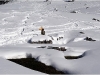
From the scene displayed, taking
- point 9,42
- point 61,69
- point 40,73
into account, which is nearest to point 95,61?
point 61,69

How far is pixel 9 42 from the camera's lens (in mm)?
8414

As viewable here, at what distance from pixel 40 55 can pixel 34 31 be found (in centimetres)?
569

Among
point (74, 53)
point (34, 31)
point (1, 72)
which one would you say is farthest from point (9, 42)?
point (1, 72)

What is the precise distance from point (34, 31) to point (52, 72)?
6.54 m

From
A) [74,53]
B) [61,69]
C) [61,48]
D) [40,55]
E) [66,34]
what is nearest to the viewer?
[61,69]

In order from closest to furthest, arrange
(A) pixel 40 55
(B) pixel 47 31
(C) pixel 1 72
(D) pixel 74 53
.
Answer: (C) pixel 1 72, (A) pixel 40 55, (D) pixel 74 53, (B) pixel 47 31

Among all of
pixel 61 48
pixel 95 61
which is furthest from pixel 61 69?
pixel 61 48

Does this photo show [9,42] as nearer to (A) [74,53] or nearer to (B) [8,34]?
(B) [8,34]

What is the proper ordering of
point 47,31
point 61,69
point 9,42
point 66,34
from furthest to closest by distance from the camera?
point 47,31 → point 66,34 → point 9,42 → point 61,69

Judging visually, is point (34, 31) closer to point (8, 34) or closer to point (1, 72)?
point (8, 34)

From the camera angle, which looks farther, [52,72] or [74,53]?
[74,53]

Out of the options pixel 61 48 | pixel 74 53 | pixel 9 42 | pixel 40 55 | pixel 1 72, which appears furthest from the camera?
pixel 9 42

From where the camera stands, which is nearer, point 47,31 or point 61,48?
point 61,48

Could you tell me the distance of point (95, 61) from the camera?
454 centimetres
